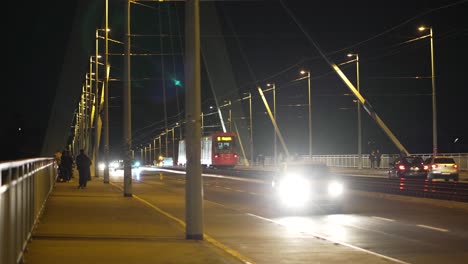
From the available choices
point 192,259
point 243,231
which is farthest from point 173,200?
point 192,259

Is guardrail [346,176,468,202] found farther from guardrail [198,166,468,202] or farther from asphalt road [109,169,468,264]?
asphalt road [109,169,468,264]

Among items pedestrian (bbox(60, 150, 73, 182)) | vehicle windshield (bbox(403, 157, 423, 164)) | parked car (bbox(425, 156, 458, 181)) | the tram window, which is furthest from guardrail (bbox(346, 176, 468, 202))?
the tram window

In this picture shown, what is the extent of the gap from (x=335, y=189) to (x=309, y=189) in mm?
856

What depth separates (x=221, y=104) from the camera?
353ft

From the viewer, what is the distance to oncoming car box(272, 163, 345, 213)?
24578mm

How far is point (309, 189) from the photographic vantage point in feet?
81.3

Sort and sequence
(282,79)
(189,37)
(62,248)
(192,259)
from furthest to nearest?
(282,79)
(189,37)
(62,248)
(192,259)

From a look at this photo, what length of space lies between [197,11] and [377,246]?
5.84 metres

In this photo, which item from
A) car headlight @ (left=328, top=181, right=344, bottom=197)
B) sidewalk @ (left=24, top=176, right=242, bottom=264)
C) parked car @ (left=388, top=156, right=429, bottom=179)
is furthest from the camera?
parked car @ (left=388, top=156, right=429, bottom=179)

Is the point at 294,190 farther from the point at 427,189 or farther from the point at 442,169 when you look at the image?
the point at 442,169

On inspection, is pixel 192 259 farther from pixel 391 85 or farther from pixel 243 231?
pixel 391 85

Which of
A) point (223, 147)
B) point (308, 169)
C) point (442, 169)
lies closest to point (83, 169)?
point (308, 169)

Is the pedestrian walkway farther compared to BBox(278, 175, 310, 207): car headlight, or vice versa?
BBox(278, 175, 310, 207): car headlight

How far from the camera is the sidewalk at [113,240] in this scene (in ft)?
40.1
